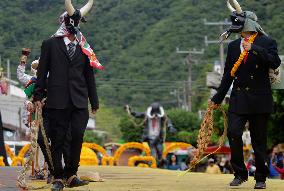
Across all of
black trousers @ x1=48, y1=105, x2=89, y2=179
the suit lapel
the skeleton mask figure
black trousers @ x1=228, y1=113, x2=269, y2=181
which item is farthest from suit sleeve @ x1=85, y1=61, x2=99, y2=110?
black trousers @ x1=228, y1=113, x2=269, y2=181

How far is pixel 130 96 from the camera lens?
8425cm

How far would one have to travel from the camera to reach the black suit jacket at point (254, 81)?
11695 millimetres

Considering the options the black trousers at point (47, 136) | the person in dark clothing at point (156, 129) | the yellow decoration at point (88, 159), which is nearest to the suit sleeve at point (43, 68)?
the black trousers at point (47, 136)

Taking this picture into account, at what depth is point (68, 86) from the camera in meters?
11.2

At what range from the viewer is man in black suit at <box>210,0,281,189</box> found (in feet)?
38.4

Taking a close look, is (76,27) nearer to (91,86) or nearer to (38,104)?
(91,86)

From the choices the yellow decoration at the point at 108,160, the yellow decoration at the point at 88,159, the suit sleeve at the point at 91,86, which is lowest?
the yellow decoration at the point at 108,160

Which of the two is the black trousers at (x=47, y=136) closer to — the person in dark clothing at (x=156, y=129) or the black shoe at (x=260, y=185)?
the black shoe at (x=260, y=185)

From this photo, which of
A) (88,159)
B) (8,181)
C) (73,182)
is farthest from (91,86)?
(88,159)

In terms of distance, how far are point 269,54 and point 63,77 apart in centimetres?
248

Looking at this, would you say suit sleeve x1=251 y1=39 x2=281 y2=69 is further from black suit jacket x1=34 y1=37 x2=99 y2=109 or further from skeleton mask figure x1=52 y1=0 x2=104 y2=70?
black suit jacket x1=34 y1=37 x2=99 y2=109

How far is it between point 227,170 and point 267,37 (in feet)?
49.3

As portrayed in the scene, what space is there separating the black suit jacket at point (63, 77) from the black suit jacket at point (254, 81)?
1.77 meters

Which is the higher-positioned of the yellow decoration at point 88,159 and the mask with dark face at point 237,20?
the mask with dark face at point 237,20
